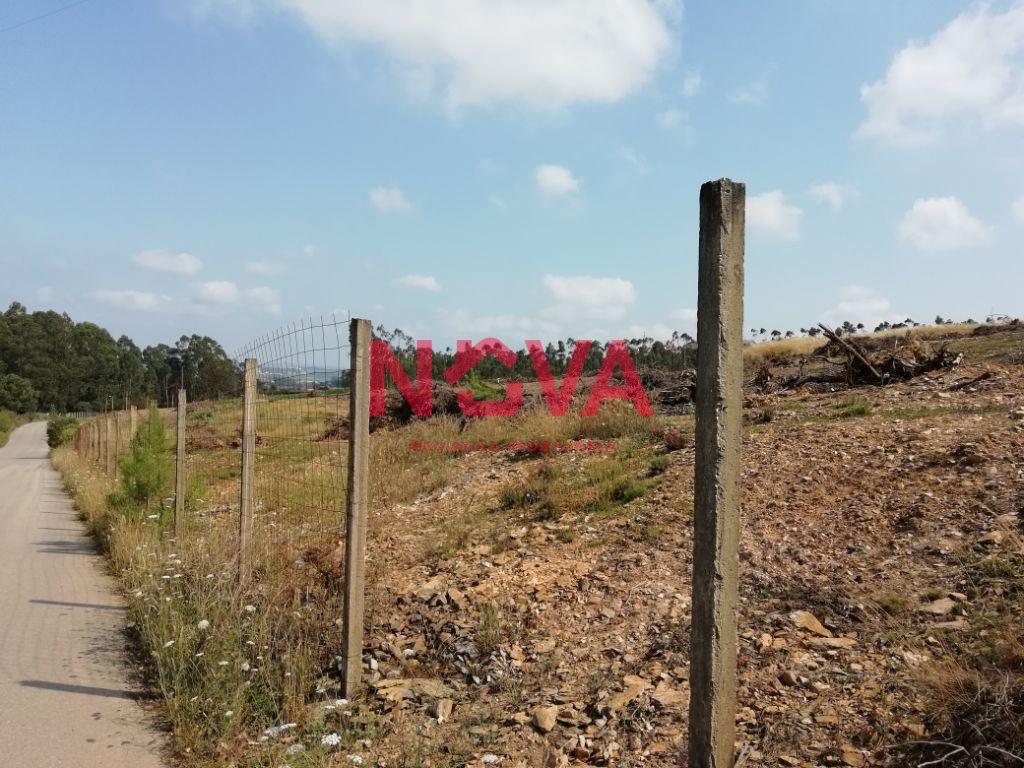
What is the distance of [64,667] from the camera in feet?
14.9

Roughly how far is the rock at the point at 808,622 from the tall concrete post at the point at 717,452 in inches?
94.6

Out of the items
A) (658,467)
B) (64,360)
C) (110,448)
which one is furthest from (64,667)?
(64,360)

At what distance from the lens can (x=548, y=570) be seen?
5984 millimetres

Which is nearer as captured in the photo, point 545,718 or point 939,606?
point 545,718

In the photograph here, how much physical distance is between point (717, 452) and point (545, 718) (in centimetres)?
216

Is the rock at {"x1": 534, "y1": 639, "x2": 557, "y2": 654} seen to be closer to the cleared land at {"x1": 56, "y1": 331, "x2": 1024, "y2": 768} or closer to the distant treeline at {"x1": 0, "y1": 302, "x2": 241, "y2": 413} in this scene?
the cleared land at {"x1": 56, "y1": 331, "x2": 1024, "y2": 768}

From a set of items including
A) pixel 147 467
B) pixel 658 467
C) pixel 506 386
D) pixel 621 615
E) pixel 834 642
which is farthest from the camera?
pixel 506 386

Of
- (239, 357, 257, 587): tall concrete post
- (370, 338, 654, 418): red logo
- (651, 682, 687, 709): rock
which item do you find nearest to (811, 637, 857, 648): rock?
A: (651, 682, 687, 709): rock

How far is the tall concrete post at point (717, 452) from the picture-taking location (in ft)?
7.21

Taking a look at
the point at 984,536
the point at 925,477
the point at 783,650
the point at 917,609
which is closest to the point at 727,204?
the point at 783,650

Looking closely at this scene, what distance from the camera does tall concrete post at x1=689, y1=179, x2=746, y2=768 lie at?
2.20 meters

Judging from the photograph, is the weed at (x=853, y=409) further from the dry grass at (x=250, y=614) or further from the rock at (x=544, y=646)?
the rock at (x=544, y=646)

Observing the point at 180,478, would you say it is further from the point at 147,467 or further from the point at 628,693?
the point at 628,693

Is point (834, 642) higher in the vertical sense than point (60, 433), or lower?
higher
